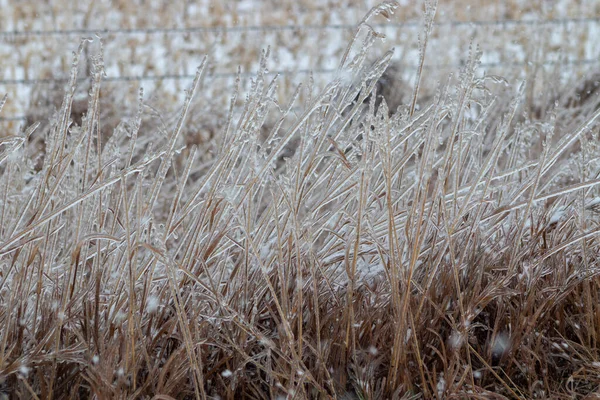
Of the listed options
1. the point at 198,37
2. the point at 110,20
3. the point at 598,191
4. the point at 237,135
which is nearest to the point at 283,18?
the point at 198,37

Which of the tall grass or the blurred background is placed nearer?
the tall grass

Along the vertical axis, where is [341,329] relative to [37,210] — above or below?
below

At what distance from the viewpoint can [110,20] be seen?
209 inches

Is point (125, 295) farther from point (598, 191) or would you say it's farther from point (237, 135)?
point (598, 191)

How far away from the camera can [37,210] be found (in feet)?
3.46

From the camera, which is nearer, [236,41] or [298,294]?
[298,294]

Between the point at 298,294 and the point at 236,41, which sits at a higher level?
the point at 298,294

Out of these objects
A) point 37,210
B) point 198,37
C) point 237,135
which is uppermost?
point 237,135

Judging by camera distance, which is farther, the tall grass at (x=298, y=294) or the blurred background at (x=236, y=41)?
the blurred background at (x=236, y=41)

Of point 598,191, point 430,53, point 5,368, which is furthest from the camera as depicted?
point 430,53

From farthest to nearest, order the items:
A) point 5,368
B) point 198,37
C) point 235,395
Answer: point 198,37 → point 235,395 → point 5,368

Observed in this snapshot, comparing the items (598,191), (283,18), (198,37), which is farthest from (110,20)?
(598,191)

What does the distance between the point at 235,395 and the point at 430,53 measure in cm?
369

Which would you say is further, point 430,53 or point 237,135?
point 430,53
